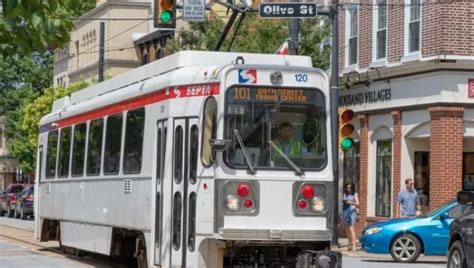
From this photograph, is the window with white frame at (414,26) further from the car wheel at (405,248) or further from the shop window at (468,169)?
the car wheel at (405,248)

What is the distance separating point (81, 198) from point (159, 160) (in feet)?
16.2

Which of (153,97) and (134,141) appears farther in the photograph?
(134,141)

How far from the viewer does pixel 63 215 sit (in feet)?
66.8

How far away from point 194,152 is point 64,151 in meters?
7.83

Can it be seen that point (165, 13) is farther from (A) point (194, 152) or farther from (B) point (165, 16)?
(A) point (194, 152)

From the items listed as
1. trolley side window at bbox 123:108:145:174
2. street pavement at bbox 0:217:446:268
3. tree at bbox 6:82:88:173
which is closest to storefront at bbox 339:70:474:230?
street pavement at bbox 0:217:446:268

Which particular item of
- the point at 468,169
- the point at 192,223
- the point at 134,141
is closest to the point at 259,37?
the point at 468,169

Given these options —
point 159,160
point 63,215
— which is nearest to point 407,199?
point 63,215

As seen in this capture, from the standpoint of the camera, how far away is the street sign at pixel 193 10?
2220cm

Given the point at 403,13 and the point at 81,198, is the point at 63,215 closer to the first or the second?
the point at 81,198

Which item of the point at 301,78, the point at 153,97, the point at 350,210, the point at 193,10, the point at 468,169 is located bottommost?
the point at 350,210

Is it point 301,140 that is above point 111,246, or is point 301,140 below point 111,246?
above

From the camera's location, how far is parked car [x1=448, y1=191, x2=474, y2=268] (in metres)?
13.0

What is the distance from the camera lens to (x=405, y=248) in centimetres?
2159
